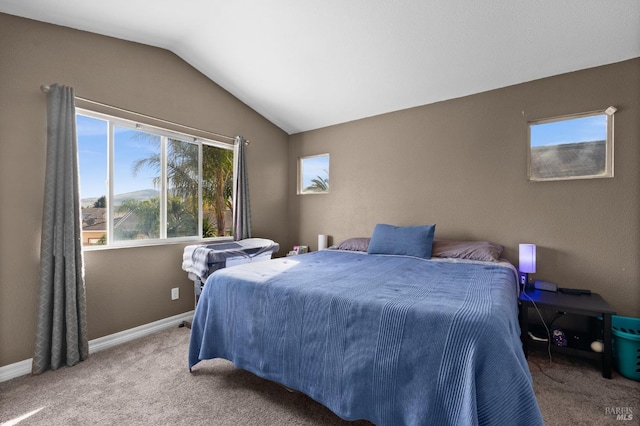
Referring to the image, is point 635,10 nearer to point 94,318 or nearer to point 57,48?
point 57,48

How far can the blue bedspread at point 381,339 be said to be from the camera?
1.11 meters

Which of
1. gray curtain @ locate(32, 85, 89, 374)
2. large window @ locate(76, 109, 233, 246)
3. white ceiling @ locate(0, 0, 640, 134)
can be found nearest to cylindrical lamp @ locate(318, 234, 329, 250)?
large window @ locate(76, 109, 233, 246)

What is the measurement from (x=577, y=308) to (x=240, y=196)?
3.36 metres

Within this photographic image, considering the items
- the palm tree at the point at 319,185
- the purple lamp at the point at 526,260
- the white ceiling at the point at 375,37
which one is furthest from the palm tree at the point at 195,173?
the purple lamp at the point at 526,260

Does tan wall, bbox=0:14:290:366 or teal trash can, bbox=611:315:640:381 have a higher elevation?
tan wall, bbox=0:14:290:366

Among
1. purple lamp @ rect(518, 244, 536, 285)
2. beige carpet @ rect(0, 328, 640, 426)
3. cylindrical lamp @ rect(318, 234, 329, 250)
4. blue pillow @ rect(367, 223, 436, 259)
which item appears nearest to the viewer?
beige carpet @ rect(0, 328, 640, 426)

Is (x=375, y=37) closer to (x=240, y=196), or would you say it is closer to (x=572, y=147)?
(x=572, y=147)

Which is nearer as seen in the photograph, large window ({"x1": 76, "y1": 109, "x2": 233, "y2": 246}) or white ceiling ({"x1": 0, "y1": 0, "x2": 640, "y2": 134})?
white ceiling ({"x1": 0, "y1": 0, "x2": 640, "y2": 134})

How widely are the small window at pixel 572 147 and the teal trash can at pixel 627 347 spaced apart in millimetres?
1213

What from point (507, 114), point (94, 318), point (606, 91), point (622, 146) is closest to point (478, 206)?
point (507, 114)

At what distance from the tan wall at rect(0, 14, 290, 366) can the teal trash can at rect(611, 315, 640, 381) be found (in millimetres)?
3804

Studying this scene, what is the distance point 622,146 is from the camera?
2393 mm

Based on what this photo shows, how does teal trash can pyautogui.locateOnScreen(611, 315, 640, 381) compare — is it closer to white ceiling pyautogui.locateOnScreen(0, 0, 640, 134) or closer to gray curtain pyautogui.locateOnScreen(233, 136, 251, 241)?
white ceiling pyautogui.locateOnScreen(0, 0, 640, 134)

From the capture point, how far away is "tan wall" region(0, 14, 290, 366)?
6.74 ft
